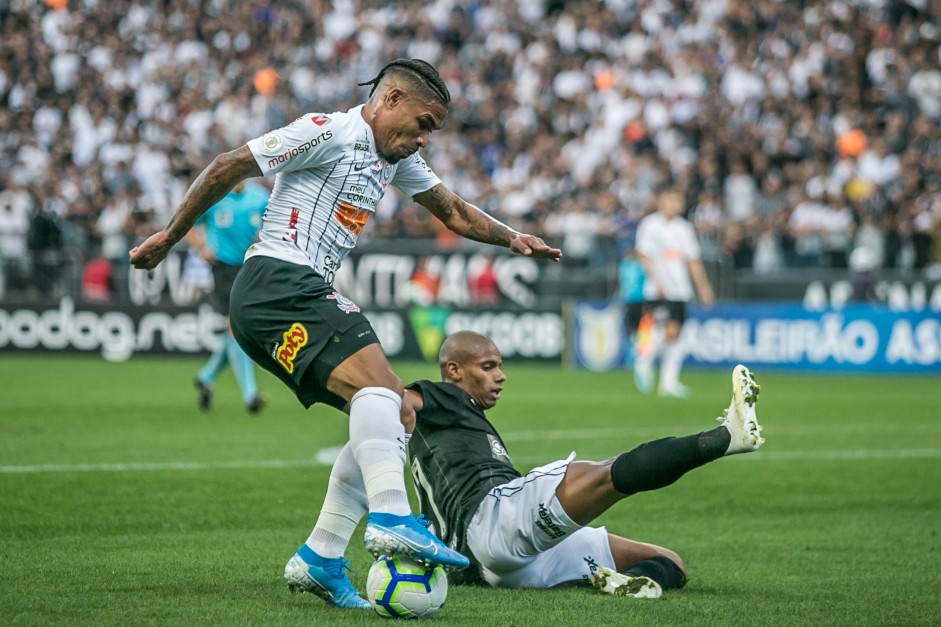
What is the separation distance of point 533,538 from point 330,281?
130cm

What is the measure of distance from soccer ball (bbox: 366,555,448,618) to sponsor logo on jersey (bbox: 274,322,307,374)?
81 cm

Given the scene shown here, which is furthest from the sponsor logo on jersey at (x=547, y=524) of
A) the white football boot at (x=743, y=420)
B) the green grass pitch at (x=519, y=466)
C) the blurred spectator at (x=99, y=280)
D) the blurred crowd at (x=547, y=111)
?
the blurred spectator at (x=99, y=280)

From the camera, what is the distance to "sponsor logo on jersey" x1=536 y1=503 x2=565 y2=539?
5125 millimetres

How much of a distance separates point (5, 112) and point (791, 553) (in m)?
24.6

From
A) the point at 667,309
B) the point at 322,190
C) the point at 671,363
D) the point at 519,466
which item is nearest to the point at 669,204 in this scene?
the point at 667,309

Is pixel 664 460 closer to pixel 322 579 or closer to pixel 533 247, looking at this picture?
pixel 533 247

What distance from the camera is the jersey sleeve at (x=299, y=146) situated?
4980 millimetres


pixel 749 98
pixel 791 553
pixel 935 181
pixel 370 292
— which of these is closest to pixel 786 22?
pixel 749 98

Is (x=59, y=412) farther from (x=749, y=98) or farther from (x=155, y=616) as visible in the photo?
(x=749, y=98)

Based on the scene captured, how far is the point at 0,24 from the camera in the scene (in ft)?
96.9

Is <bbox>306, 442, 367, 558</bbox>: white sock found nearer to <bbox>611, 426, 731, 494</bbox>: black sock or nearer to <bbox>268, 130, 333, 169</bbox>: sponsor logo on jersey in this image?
<bbox>611, 426, 731, 494</bbox>: black sock

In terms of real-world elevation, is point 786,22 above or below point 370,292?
above

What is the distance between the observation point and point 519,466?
964 centimetres

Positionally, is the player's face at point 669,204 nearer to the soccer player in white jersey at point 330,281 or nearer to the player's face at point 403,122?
the soccer player in white jersey at point 330,281
